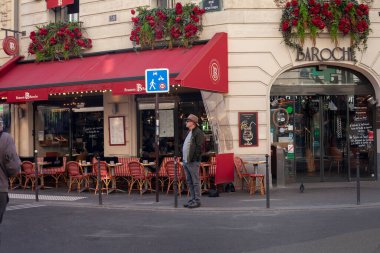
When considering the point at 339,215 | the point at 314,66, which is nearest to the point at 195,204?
the point at 339,215

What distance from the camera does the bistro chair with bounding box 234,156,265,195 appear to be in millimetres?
13466

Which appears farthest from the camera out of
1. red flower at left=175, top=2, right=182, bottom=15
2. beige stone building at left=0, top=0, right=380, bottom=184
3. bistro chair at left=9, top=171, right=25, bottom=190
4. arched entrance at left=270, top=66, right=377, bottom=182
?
bistro chair at left=9, top=171, right=25, bottom=190

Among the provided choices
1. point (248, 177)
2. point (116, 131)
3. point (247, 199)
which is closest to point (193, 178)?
point (247, 199)

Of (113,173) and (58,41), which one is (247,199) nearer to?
(113,173)

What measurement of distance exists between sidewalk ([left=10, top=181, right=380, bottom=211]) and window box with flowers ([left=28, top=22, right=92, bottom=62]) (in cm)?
448

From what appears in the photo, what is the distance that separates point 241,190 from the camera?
46.9ft

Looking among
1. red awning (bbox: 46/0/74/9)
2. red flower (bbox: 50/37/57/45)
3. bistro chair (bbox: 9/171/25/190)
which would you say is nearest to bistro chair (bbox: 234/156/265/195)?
bistro chair (bbox: 9/171/25/190)

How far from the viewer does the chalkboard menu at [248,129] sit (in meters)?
14.5

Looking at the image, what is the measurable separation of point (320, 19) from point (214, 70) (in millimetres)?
3419

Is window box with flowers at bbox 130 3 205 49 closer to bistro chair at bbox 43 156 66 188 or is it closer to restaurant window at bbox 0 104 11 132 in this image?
bistro chair at bbox 43 156 66 188

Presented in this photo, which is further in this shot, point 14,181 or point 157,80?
point 14,181

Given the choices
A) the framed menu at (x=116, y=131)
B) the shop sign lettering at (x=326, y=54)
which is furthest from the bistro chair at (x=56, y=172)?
the shop sign lettering at (x=326, y=54)

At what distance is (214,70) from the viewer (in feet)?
44.9


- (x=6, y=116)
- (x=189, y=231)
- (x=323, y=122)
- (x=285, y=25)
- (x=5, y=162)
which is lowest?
(x=189, y=231)
